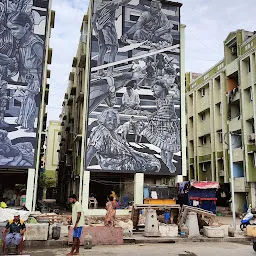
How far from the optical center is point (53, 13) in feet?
101

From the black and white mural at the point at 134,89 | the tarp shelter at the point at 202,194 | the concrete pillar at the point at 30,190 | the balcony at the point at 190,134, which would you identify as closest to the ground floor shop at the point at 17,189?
the concrete pillar at the point at 30,190

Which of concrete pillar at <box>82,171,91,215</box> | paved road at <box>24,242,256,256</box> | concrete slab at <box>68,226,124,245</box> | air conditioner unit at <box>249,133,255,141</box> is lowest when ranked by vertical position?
paved road at <box>24,242,256,256</box>

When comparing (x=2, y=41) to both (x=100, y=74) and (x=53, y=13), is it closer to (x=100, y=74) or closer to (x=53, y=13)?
(x=53, y=13)

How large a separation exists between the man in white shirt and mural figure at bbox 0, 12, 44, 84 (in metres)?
7.22

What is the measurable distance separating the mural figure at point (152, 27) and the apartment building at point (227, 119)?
7773 mm

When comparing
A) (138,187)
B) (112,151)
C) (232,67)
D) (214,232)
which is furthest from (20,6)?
(214,232)

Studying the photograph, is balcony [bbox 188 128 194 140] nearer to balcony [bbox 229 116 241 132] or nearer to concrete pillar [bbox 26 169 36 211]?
balcony [bbox 229 116 241 132]

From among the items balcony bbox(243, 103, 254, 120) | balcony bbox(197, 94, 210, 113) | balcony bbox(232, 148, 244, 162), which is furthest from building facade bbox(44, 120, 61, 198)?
balcony bbox(243, 103, 254, 120)

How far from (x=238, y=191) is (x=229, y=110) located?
8.25 meters

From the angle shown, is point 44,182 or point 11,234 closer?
point 11,234

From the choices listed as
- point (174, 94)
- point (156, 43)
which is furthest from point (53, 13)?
point (174, 94)

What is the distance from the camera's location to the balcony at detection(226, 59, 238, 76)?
3352 cm

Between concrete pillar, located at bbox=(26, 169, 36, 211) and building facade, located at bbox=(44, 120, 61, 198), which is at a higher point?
building facade, located at bbox=(44, 120, 61, 198)

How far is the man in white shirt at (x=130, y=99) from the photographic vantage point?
28562mm
